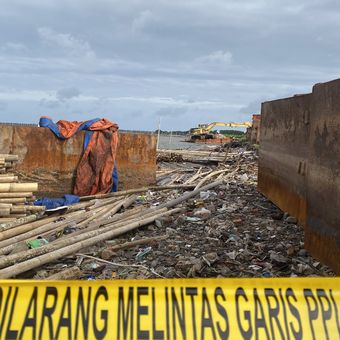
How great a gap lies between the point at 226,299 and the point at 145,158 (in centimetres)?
985

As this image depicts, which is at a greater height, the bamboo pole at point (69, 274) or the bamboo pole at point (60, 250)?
the bamboo pole at point (60, 250)

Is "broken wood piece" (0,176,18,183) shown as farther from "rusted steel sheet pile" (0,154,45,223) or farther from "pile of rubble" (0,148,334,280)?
"pile of rubble" (0,148,334,280)

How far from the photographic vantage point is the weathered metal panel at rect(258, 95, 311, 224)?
22.1 ft

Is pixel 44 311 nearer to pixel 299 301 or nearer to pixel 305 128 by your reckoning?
pixel 299 301

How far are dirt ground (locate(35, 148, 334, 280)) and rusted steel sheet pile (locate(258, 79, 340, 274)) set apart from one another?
259 mm

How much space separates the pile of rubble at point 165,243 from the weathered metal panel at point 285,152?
1.00 feet

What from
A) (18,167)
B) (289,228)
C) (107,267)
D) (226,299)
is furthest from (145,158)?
(226,299)

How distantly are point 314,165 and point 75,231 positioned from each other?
12.4 feet

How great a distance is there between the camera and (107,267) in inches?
229

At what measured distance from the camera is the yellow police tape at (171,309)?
2301 mm

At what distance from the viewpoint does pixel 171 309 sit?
2.36m

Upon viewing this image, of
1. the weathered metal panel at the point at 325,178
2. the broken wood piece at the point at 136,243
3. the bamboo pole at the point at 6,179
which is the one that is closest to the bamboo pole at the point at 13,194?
the bamboo pole at the point at 6,179

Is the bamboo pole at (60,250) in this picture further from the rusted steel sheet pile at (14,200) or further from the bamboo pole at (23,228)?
the rusted steel sheet pile at (14,200)

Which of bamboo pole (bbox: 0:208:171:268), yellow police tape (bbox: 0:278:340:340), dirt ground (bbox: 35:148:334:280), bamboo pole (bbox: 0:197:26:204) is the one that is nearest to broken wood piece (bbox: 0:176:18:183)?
bamboo pole (bbox: 0:197:26:204)
